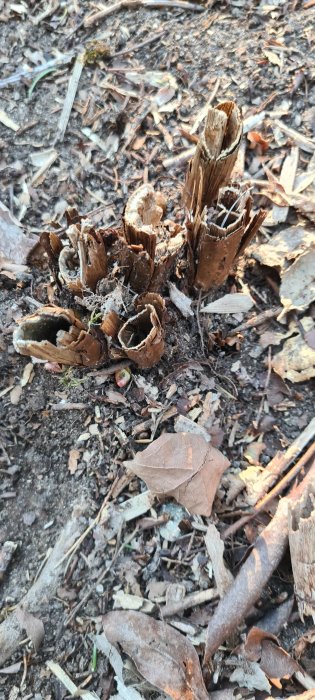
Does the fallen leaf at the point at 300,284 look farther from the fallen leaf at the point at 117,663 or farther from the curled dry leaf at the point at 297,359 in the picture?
the fallen leaf at the point at 117,663

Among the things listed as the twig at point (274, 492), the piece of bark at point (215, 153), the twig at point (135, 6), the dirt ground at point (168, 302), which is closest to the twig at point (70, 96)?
the dirt ground at point (168, 302)

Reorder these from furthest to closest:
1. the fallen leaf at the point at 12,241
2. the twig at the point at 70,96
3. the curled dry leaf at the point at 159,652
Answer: the twig at the point at 70,96, the fallen leaf at the point at 12,241, the curled dry leaf at the point at 159,652

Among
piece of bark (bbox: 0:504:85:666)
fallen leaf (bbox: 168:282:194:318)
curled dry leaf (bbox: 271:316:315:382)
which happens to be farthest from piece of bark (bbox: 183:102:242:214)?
piece of bark (bbox: 0:504:85:666)

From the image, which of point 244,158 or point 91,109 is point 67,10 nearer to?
point 91,109

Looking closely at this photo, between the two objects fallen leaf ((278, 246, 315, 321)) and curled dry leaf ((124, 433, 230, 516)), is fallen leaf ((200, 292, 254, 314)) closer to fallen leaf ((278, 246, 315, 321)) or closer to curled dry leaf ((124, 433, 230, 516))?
fallen leaf ((278, 246, 315, 321))

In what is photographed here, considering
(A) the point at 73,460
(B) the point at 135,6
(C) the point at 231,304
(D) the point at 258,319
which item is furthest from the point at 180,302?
(B) the point at 135,6

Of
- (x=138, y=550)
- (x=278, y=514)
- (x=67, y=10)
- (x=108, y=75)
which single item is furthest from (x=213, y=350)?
(x=67, y=10)

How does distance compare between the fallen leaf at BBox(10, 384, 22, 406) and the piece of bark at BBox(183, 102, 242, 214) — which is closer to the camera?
the piece of bark at BBox(183, 102, 242, 214)
